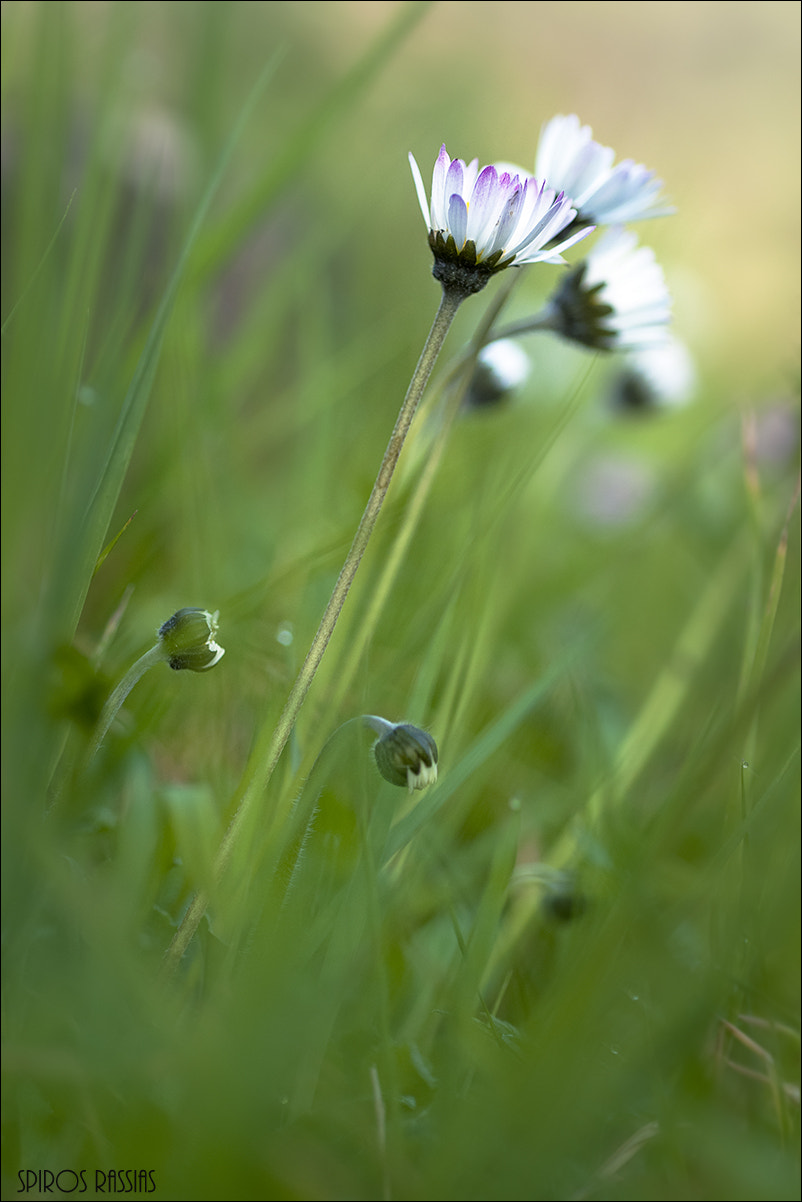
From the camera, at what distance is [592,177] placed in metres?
0.65

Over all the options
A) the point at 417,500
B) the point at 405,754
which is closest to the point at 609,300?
the point at 417,500

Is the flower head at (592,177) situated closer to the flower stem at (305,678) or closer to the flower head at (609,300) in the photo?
the flower head at (609,300)

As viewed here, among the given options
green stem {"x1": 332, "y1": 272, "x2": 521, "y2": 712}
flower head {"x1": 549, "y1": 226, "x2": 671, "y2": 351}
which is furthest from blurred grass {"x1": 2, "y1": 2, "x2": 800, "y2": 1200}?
flower head {"x1": 549, "y1": 226, "x2": 671, "y2": 351}

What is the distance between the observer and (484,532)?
65 centimetres

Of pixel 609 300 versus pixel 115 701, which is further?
pixel 609 300

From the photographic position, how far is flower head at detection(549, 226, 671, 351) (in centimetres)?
73

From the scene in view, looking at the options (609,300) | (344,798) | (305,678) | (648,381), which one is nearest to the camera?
(305,678)

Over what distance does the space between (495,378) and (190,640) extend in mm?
465

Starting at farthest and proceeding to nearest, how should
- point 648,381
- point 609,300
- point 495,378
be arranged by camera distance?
point 648,381 → point 495,378 → point 609,300

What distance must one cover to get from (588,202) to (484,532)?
0.72ft

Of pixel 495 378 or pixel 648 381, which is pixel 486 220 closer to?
pixel 495 378

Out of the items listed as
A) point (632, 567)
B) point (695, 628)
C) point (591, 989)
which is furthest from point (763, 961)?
point (632, 567)

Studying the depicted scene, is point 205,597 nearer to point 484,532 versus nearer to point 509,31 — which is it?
point 484,532

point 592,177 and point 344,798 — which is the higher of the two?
point 592,177
